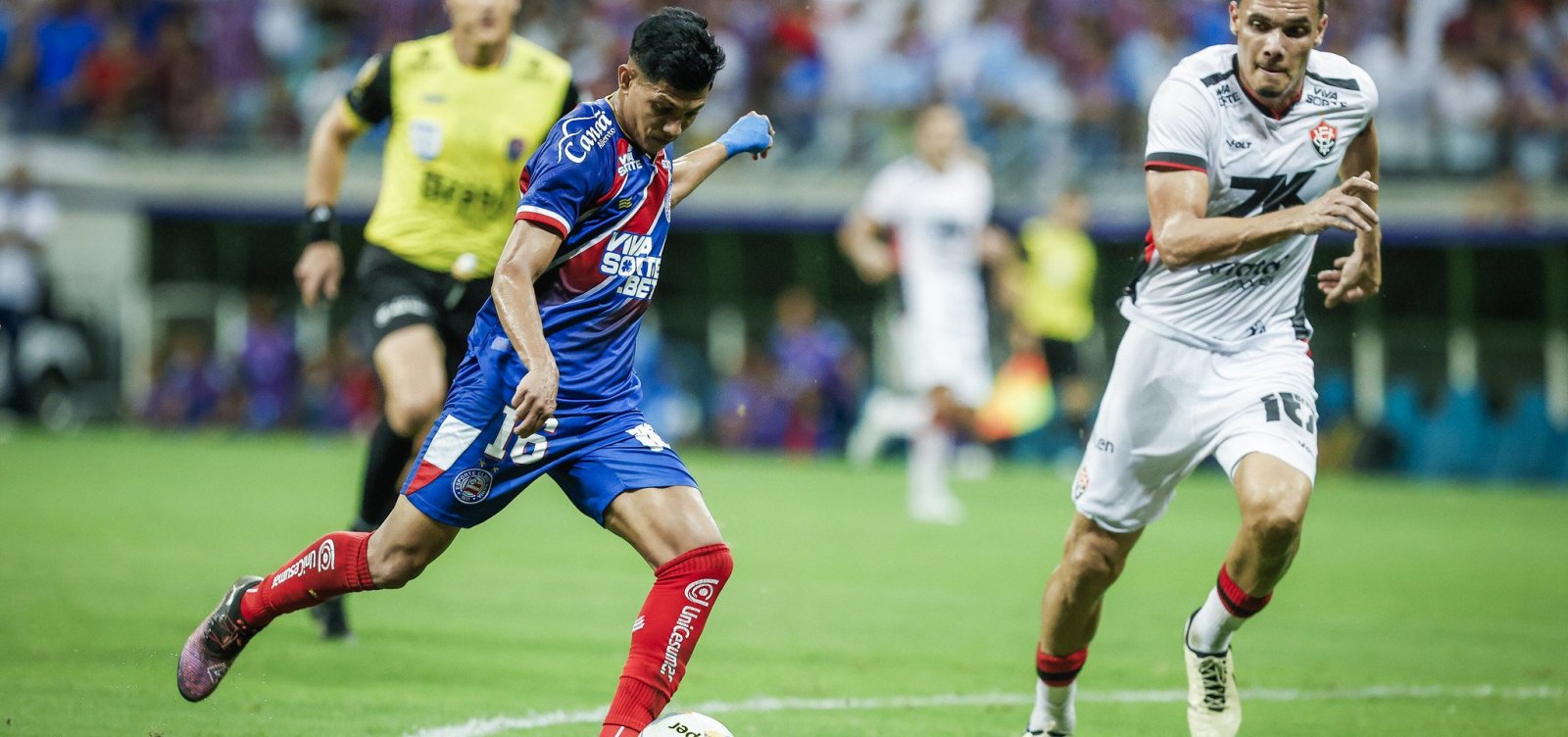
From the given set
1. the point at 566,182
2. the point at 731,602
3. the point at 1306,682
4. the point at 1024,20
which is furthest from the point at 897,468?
the point at 566,182

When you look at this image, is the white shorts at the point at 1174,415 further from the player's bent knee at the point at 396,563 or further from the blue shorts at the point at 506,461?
the player's bent knee at the point at 396,563

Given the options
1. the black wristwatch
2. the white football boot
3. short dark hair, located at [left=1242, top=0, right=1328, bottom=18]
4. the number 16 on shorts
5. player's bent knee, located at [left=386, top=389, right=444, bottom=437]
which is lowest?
the white football boot

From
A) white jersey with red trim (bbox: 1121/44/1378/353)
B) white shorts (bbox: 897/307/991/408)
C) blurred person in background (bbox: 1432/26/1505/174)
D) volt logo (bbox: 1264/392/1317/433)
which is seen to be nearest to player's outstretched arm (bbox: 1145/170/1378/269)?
white jersey with red trim (bbox: 1121/44/1378/353)

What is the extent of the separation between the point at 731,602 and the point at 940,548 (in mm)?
2899

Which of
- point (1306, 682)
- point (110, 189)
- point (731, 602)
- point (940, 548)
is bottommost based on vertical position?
point (110, 189)

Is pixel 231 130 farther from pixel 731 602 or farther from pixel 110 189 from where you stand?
pixel 731 602

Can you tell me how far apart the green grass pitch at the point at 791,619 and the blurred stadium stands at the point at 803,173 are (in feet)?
14.7

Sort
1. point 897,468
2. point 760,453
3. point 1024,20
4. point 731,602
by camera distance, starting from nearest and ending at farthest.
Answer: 1. point 731,602
2. point 897,468
3. point 760,453
4. point 1024,20

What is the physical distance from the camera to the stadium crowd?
2105 cm

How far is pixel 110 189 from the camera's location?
939 inches

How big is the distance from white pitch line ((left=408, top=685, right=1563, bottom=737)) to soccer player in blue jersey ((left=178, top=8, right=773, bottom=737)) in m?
0.91

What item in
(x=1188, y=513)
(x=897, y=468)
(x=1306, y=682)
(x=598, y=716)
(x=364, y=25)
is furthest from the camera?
(x=364, y=25)

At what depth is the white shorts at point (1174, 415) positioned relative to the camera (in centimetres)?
591

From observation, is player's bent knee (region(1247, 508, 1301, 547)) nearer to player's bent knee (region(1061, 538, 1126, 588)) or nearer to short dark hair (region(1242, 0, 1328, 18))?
player's bent knee (region(1061, 538, 1126, 588))
